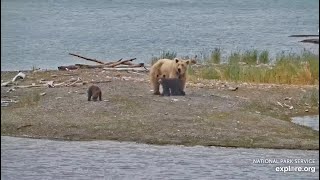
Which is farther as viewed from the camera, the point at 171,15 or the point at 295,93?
the point at 171,15

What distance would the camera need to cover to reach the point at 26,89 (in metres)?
19.8

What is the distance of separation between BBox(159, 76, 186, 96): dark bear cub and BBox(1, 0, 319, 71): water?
31.7ft

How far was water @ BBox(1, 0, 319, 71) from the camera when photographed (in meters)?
34.6

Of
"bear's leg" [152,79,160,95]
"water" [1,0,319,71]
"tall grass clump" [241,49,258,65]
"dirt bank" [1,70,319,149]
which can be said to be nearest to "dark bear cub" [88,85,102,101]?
"dirt bank" [1,70,319,149]

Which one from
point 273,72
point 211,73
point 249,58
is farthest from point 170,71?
point 249,58

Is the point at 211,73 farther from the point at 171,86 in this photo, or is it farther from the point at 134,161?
the point at 134,161

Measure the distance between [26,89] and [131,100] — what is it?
8.85 ft

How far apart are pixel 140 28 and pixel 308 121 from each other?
96.8ft

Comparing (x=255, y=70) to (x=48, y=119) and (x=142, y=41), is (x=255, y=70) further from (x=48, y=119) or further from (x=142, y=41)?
(x=142, y=41)

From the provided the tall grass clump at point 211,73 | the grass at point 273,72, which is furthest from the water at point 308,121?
the tall grass clump at point 211,73

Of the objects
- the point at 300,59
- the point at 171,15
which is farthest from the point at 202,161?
the point at 171,15

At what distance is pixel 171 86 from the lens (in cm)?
1845

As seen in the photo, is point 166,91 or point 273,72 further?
point 273,72

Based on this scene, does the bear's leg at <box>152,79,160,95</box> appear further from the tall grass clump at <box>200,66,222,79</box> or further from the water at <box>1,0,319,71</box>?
the water at <box>1,0,319,71</box>
